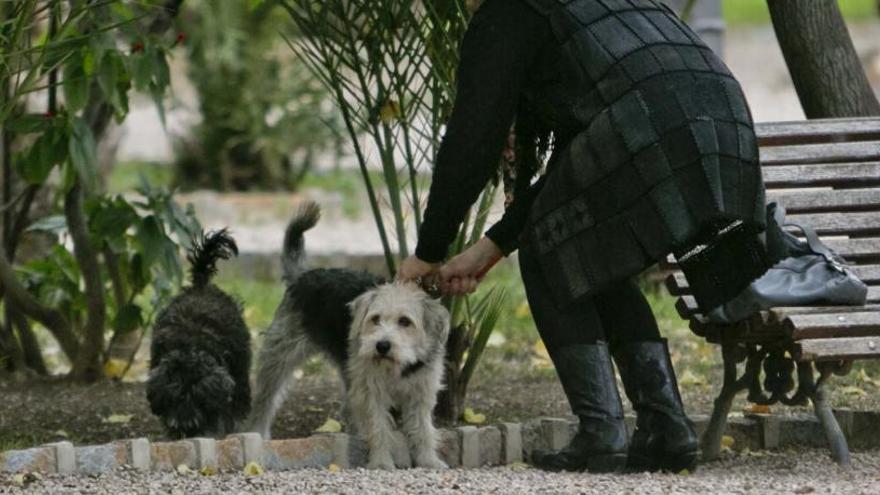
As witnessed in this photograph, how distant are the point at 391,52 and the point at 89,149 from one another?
4.49 feet

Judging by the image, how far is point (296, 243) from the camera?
6809 mm

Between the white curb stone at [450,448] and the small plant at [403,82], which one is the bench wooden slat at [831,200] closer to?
the small plant at [403,82]

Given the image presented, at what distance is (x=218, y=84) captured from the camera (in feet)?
52.0

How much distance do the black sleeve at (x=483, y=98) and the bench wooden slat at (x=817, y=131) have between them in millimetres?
1563

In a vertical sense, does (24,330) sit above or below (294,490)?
above

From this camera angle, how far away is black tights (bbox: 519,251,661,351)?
5484mm

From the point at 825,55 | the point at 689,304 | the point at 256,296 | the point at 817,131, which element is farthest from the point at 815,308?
the point at 256,296

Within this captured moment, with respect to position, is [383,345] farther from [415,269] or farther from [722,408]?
[722,408]

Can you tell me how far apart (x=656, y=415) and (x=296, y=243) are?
71.8 inches

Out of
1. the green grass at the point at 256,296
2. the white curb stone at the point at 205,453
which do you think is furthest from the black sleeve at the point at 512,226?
the green grass at the point at 256,296

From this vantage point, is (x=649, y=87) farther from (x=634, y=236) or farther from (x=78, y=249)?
(x=78, y=249)

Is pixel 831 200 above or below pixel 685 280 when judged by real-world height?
above

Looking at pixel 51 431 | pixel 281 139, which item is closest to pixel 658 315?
pixel 51 431

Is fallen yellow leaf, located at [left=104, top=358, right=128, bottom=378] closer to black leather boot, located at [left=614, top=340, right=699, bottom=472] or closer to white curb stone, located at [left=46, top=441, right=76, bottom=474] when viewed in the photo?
white curb stone, located at [left=46, top=441, right=76, bottom=474]
